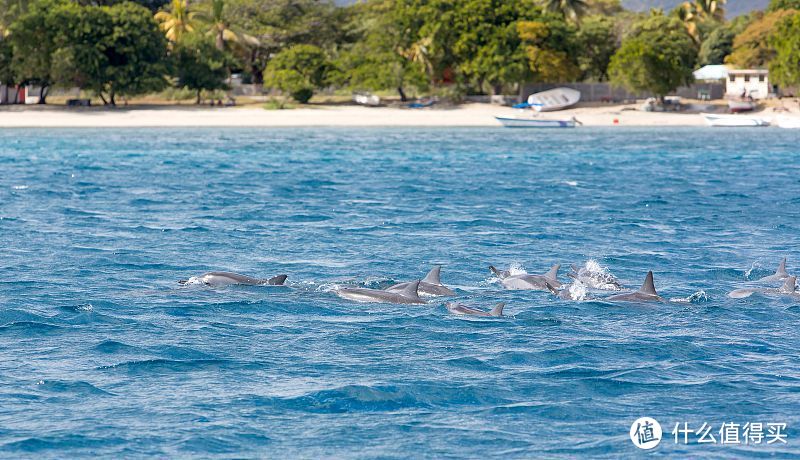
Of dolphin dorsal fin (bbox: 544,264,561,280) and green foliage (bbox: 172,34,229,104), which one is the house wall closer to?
green foliage (bbox: 172,34,229,104)

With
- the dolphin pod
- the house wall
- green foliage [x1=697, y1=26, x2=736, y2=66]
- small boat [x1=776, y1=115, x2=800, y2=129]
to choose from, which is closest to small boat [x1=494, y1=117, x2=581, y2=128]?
small boat [x1=776, y1=115, x2=800, y2=129]

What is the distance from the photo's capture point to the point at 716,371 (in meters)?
16.4

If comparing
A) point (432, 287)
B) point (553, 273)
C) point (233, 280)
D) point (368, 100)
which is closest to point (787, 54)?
point (368, 100)

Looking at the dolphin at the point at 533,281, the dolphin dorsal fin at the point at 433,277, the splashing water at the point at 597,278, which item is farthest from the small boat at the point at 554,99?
the dolphin dorsal fin at the point at 433,277

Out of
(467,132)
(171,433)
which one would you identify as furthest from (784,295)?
(467,132)

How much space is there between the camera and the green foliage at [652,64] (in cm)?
11069

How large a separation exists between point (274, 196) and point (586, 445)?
100ft

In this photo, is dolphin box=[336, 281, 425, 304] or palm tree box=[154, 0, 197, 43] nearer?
dolphin box=[336, 281, 425, 304]

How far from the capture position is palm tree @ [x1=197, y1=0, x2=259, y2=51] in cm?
12131

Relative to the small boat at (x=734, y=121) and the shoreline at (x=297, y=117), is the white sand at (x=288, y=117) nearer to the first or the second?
the shoreline at (x=297, y=117)

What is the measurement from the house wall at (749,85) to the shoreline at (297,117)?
1289cm

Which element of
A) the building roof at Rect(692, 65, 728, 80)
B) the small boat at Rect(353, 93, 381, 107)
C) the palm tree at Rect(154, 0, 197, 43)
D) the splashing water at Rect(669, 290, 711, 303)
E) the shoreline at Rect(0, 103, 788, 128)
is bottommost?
the splashing water at Rect(669, 290, 711, 303)

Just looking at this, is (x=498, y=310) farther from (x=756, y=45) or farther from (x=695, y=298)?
(x=756, y=45)

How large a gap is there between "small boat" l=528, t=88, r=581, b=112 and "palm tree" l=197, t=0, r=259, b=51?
1263 inches
